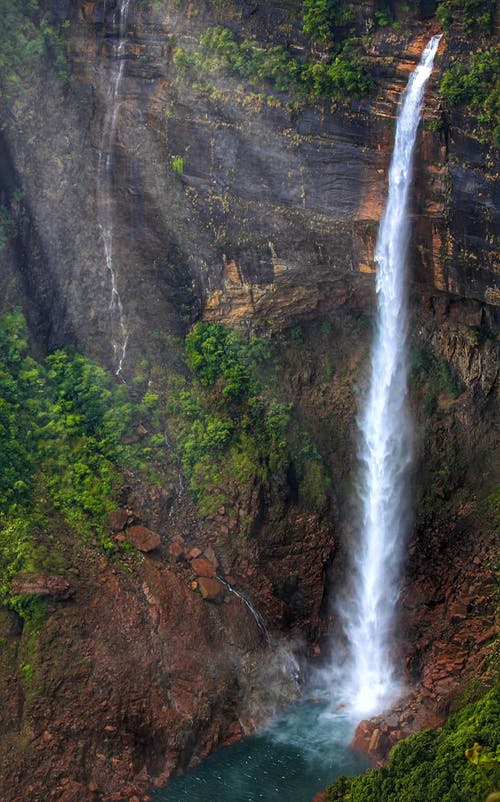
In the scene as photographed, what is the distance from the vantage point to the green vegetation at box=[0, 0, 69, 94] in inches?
1069

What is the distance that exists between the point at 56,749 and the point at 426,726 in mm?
7827

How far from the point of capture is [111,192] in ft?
93.6

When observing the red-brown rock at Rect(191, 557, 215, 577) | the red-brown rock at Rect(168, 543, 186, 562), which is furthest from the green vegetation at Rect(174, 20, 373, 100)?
the red-brown rock at Rect(191, 557, 215, 577)

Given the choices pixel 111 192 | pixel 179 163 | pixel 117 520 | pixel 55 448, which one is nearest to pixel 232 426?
pixel 117 520

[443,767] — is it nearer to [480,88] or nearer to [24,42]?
[480,88]

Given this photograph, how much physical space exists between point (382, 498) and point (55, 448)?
815cm

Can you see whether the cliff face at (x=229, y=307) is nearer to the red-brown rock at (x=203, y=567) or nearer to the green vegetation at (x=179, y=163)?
the green vegetation at (x=179, y=163)

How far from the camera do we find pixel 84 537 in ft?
84.6

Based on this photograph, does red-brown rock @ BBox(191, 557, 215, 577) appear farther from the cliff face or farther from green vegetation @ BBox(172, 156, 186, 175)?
green vegetation @ BBox(172, 156, 186, 175)

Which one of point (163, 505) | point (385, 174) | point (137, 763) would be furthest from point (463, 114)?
point (137, 763)

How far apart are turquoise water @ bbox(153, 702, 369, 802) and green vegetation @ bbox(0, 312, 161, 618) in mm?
4992

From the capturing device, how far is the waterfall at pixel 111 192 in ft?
90.8

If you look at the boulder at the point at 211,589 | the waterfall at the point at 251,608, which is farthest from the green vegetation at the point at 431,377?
the boulder at the point at 211,589

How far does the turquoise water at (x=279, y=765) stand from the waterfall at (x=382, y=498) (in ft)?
5.94
